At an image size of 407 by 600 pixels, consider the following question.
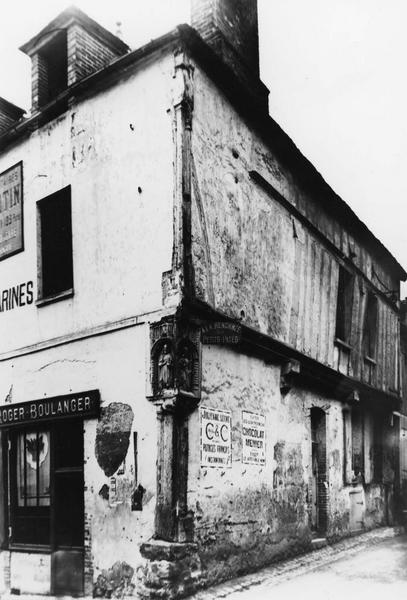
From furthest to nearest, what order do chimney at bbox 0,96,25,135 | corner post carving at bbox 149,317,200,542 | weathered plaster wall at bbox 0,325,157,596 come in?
1. chimney at bbox 0,96,25,135
2. weathered plaster wall at bbox 0,325,157,596
3. corner post carving at bbox 149,317,200,542

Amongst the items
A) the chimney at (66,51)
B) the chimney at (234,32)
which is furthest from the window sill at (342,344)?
the chimney at (66,51)

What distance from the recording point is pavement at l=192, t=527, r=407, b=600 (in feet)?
26.7

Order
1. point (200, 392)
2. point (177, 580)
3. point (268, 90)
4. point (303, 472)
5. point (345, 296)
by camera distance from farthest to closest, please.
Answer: point (345, 296) < point (268, 90) < point (303, 472) < point (200, 392) < point (177, 580)

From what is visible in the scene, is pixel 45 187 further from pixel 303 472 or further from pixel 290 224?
pixel 303 472

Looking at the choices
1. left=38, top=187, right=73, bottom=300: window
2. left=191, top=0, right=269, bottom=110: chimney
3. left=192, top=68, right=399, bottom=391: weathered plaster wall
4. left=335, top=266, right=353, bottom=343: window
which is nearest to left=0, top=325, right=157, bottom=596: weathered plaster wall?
left=38, top=187, right=73, bottom=300: window

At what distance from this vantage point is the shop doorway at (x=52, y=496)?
914 cm

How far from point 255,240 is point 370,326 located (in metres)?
7.40

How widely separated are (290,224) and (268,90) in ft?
9.79

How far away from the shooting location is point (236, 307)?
973cm

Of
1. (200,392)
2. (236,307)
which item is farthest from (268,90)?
(200,392)

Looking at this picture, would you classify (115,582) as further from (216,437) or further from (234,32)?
(234,32)

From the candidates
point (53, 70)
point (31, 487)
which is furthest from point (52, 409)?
point (53, 70)

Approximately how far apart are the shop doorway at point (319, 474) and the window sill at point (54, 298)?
17.7 ft

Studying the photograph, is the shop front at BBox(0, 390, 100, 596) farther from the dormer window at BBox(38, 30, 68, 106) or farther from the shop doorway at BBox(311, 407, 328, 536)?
the dormer window at BBox(38, 30, 68, 106)
